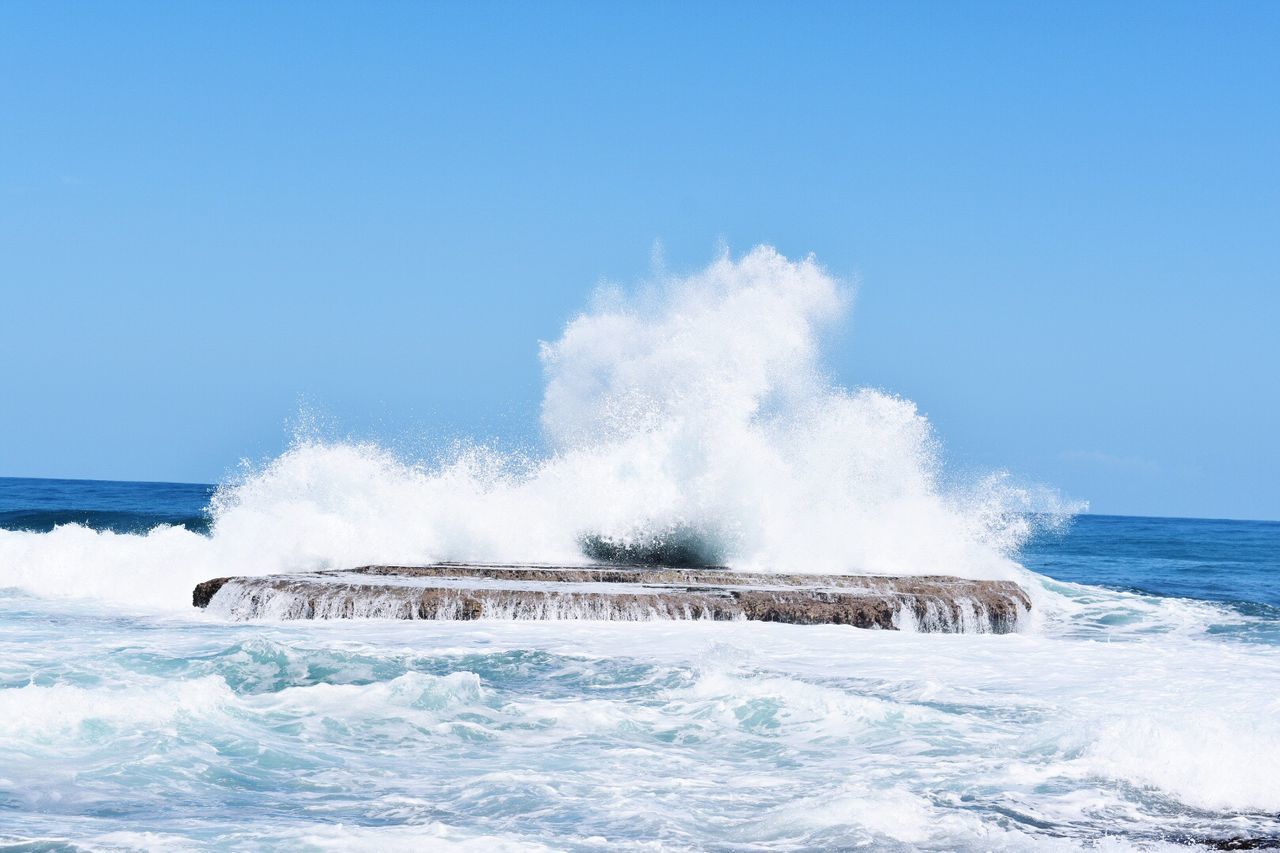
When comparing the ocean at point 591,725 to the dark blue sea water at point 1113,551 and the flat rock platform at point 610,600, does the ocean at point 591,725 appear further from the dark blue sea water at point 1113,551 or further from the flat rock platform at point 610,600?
the dark blue sea water at point 1113,551

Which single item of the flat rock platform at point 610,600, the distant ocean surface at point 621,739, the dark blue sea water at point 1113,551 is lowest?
the distant ocean surface at point 621,739

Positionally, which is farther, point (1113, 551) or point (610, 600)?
point (1113, 551)

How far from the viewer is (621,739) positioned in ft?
22.2

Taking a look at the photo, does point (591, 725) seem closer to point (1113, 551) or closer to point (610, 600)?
point (610, 600)

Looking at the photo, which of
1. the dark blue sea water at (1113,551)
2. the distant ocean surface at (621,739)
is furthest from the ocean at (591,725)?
the dark blue sea water at (1113,551)

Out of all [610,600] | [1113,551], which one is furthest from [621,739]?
[1113,551]

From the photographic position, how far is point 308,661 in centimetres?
864

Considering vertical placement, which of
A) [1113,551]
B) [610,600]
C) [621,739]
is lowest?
[621,739]

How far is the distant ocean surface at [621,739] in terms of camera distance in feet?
16.5

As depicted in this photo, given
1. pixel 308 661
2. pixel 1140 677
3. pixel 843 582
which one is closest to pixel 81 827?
pixel 308 661

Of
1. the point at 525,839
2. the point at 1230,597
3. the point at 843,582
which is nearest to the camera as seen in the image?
the point at 525,839

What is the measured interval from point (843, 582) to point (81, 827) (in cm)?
943

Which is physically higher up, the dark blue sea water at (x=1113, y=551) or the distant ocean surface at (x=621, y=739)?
the dark blue sea water at (x=1113, y=551)

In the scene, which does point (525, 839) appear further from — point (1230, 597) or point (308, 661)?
point (1230, 597)
